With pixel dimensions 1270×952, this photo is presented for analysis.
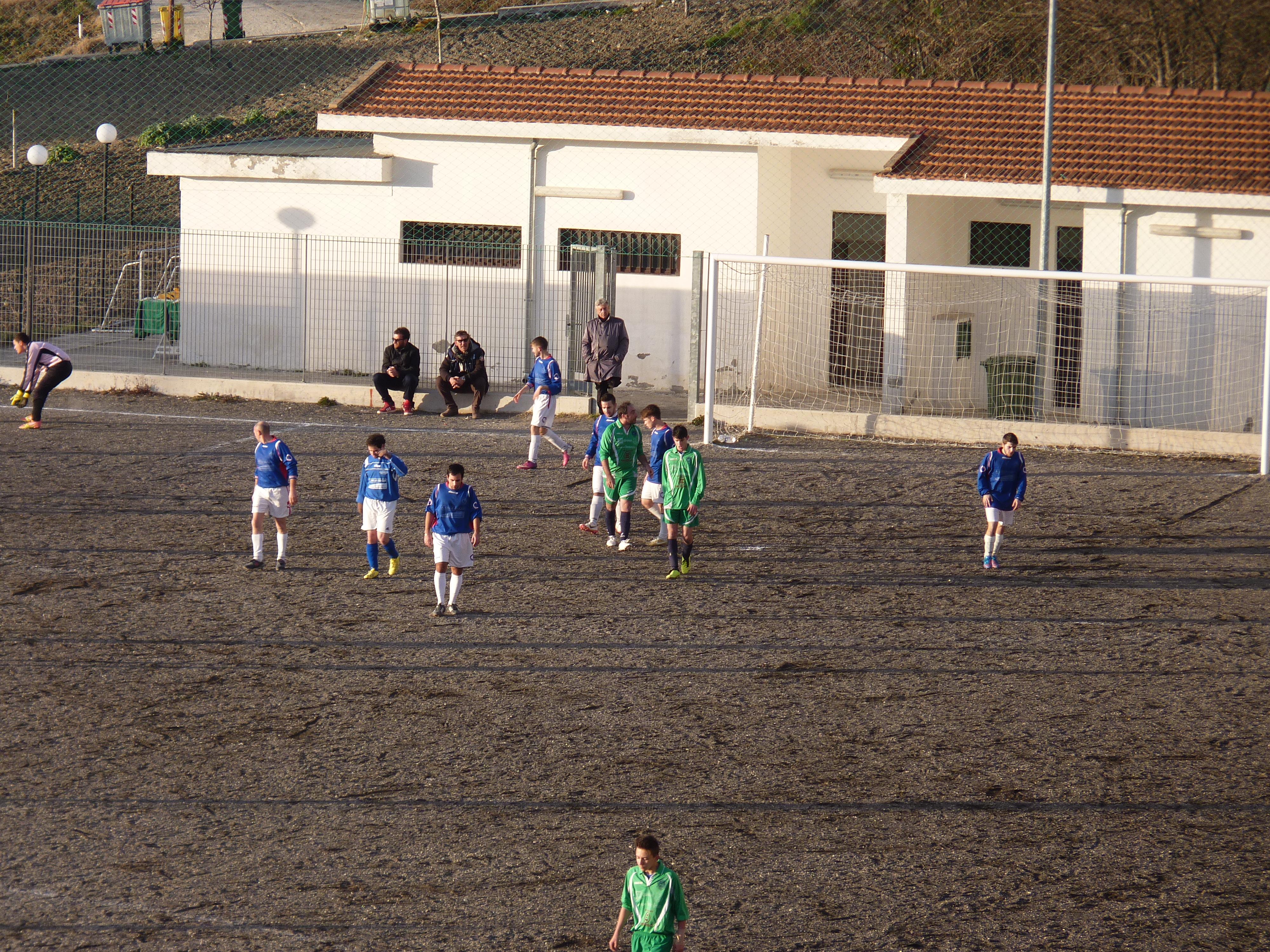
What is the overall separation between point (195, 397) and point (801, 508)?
10833 mm

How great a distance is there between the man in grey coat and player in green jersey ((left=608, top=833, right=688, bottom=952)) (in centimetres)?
1331

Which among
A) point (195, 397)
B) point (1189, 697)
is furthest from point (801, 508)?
point (195, 397)

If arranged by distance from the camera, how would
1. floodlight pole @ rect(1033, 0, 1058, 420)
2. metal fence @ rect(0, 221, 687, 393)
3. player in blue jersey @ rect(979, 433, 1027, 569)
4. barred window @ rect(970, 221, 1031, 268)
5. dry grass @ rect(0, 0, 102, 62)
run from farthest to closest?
dry grass @ rect(0, 0, 102, 62), metal fence @ rect(0, 221, 687, 393), barred window @ rect(970, 221, 1031, 268), floodlight pole @ rect(1033, 0, 1058, 420), player in blue jersey @ rect(979, 433, 1027, 569)

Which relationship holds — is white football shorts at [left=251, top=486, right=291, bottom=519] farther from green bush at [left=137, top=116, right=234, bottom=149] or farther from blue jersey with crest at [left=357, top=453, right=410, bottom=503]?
green bush at [left=137, top=116, right=234, bottom=149]

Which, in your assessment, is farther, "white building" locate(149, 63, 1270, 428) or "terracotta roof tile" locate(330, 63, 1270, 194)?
"white building" locate(149, 63, 1270, 428)

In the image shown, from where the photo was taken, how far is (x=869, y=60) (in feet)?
125

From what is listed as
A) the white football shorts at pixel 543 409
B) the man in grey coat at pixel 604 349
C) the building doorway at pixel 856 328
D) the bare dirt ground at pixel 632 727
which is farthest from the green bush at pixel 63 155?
the white football shorts at pixel 543 409

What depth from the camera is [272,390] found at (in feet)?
70.8

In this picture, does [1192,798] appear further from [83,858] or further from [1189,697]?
[83,858]

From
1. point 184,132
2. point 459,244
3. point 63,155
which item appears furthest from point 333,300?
point 184,132

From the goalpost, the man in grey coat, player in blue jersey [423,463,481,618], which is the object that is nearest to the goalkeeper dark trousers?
the man in grey coat

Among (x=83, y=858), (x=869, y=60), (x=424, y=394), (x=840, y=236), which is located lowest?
(x=83, y=858)

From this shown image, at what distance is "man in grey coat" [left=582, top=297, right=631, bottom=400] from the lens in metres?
18.9

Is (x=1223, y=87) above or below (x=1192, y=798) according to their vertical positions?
above
